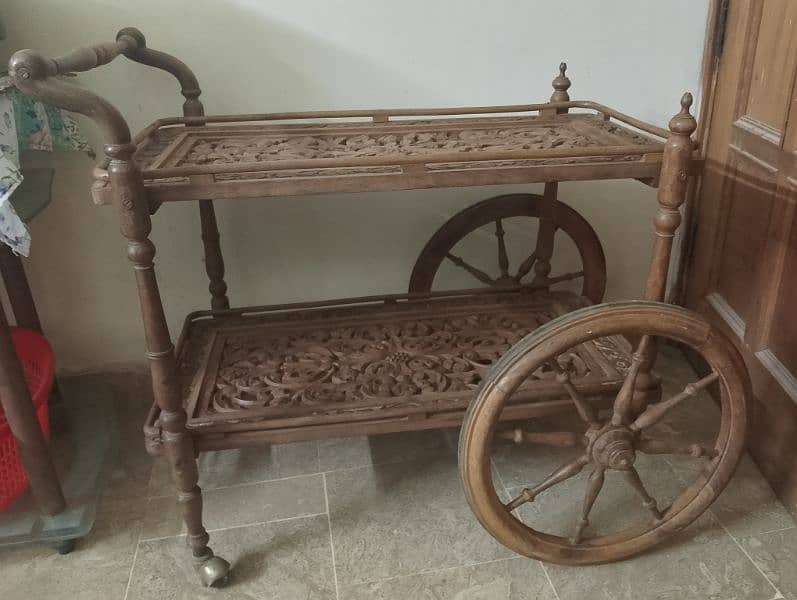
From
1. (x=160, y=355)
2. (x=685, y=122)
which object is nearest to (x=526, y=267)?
(x=685, y=122)

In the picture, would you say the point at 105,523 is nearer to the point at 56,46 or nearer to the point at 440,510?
the point at 440,510

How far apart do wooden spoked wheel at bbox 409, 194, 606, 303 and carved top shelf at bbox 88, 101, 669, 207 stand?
270 mm

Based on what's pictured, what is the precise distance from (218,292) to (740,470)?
1.32 metres

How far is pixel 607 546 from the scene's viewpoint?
133 cm

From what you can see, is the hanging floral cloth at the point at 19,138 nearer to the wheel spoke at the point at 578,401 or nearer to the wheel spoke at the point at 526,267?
the wheel spoke at the point at 578,401

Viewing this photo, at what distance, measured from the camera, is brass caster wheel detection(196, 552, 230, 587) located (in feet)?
4.34

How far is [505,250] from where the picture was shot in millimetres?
1882

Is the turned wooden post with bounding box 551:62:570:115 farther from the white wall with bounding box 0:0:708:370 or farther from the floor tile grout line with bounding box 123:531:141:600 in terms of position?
the floor tile grout line with bounding box 123:531:141:600

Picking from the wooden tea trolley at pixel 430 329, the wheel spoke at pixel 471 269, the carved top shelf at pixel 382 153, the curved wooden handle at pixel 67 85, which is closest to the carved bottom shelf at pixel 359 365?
the wooden tea trolley at pixel 430 329

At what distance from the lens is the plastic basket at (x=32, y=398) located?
141 centimetres

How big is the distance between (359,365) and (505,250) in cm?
62

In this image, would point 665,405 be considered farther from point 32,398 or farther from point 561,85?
point 32,398

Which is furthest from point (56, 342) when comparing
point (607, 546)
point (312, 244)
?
point (607, 546)

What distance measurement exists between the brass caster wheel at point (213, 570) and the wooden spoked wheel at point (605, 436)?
51 centimetres
